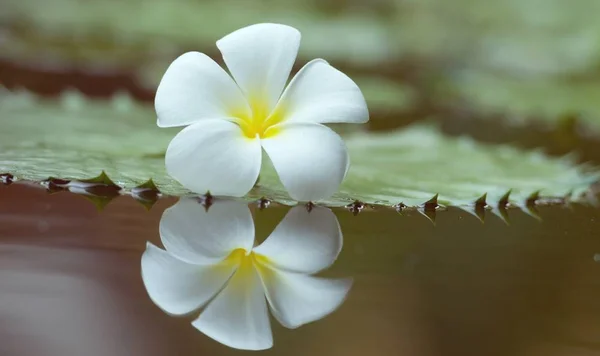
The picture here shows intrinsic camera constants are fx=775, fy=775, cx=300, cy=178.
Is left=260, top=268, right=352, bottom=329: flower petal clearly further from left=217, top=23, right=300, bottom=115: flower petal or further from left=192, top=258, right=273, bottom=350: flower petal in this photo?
left=217, top=23, right=300, bottom=115: flower petal

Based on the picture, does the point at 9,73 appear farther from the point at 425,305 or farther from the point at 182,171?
the point at 425,305

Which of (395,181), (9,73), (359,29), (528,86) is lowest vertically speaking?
(395,181)

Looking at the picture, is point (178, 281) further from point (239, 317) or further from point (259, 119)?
point (259, 119)

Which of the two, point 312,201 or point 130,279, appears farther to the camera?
point 312,201

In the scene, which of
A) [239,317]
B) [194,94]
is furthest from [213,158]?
[239,317]

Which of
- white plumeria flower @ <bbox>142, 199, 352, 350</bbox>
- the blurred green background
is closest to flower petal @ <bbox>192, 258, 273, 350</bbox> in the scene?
white plumeria flower @ <bbox>142, 199, 352, 350</bbox>

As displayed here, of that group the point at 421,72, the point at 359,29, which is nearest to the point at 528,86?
the point at 421,72
